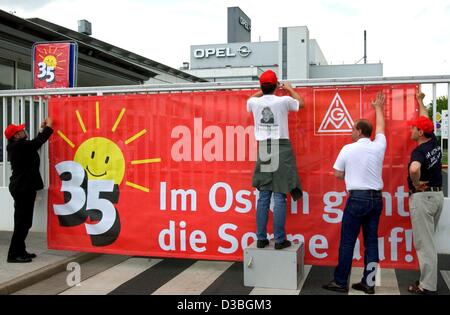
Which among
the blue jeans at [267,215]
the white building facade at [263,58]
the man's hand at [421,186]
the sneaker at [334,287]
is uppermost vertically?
the white building facade at [263,58]

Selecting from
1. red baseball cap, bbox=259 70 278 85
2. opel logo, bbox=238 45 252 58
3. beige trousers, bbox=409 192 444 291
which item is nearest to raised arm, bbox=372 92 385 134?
beige trousers, bbox=409 192 444 291

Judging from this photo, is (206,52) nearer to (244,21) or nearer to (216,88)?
(244,21)

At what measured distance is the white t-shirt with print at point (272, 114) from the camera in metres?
5.42

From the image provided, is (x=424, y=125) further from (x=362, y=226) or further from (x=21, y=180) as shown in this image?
(x=21, y=180)

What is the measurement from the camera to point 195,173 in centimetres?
610

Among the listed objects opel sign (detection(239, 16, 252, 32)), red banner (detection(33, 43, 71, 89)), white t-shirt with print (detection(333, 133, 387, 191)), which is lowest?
white t-shirt with print (detection(333, 133, 387, 191))

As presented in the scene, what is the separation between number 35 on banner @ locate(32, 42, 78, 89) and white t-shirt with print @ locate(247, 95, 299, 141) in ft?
14.6

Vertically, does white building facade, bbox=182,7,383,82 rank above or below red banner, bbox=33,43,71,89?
above

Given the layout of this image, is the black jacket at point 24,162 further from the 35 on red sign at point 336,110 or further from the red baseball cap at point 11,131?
the 35 on red sign at point 336,110

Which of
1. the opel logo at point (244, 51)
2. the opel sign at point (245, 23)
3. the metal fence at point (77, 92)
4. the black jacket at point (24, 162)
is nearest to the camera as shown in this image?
the metal fence at point (77, 92)

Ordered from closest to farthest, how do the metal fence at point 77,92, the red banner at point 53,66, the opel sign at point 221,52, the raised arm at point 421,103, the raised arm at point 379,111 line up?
the raised arm at point 379,111
the raised arm at point 421,103
the metal fence at point 77,92
the red banner at point 53,66
the opel sign at point 221,52

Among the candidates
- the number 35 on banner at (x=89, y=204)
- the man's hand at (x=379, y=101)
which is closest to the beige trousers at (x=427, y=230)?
the man's hand at (x=379, y=101)

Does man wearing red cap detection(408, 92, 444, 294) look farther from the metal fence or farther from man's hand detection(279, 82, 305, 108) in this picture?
man's hand detection(279, 82, 305, 108)

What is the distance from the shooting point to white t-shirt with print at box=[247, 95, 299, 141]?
5.42m
